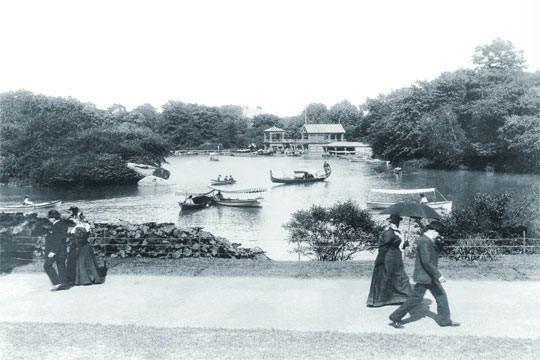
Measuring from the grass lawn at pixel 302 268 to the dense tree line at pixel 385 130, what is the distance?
1646 inches

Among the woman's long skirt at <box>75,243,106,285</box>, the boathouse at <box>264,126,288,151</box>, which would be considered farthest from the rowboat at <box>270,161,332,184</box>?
the woman's long skirt at <box>75,243,106,285</box>

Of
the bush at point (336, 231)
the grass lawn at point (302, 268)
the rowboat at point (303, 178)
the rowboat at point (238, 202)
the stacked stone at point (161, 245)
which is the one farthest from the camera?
the rowboat at point (303, 178)

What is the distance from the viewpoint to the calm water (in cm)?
3656

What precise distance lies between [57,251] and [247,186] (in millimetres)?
43470

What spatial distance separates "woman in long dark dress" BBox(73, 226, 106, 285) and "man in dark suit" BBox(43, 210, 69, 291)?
0.26m

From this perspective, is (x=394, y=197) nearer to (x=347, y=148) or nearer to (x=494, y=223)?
(x=494, y=223)

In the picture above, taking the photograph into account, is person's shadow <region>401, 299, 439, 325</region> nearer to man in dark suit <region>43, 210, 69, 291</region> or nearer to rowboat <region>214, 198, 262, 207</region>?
man in dark suit <region>43, 210, 69, 291</region>

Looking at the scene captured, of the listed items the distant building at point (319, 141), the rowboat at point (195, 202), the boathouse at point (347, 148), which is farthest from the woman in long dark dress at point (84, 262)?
the boathouse at point (347, 148)

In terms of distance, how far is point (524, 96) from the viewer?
52.8 metres

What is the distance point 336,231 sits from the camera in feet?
51.3

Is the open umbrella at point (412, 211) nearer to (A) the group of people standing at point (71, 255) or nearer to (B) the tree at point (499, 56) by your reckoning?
(A) the group of people standing at point (71, 255)

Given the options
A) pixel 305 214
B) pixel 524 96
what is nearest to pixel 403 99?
pixel 524 96

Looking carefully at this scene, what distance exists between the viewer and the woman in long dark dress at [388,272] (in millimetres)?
8680

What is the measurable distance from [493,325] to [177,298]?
544cm
